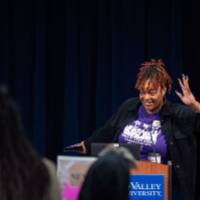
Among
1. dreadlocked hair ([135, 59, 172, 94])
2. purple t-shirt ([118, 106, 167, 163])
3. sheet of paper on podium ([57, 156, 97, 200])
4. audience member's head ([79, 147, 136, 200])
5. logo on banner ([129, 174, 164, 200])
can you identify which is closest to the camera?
audience member's head ([79, 147, 136, 200])

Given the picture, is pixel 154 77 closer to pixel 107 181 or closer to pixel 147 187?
pixel 147 187

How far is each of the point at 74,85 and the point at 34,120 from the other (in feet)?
1.43

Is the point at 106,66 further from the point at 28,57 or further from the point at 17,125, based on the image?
the point at 17,125

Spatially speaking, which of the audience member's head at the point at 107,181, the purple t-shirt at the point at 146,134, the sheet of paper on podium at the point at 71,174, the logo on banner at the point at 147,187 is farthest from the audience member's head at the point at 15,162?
the purple t-shirt at the point at 146,134

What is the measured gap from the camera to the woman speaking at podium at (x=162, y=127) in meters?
3.63

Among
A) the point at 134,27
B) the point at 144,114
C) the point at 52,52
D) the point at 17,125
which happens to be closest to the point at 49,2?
the point at 52,52

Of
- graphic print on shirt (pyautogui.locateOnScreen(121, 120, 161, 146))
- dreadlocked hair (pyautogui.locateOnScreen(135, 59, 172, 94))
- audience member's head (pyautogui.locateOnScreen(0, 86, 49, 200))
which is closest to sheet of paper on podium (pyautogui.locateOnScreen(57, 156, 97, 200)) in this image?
audience member's head (pyautogui.locateOnScreen(0, 86, 49, 200))

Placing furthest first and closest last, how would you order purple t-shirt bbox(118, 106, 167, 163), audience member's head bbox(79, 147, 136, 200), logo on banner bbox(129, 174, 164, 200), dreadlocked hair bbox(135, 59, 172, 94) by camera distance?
1. dreadlocked hair bbox(135, 59, 172, 94)
2. purple t-shirt bbox(118, 106, 167, 163)
3. logo on banner bbox(129, 174, 164, 200)
4. audience member's head bbox(79, 147, 136, 200)

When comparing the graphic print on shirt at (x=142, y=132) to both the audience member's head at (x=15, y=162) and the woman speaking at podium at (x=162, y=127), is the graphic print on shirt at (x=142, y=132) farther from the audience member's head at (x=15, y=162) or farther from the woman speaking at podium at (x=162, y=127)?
the audience member's head at (x=15, y=162)

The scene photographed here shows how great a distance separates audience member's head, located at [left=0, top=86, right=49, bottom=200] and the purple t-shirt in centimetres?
208

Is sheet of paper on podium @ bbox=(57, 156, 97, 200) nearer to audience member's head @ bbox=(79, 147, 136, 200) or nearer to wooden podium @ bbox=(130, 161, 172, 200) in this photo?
wooden podium @ bbox=(130, 161, 172, 200)

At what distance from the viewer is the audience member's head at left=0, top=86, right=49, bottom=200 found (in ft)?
4.98

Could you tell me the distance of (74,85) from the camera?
515cm

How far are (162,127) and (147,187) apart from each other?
1.83 ft
